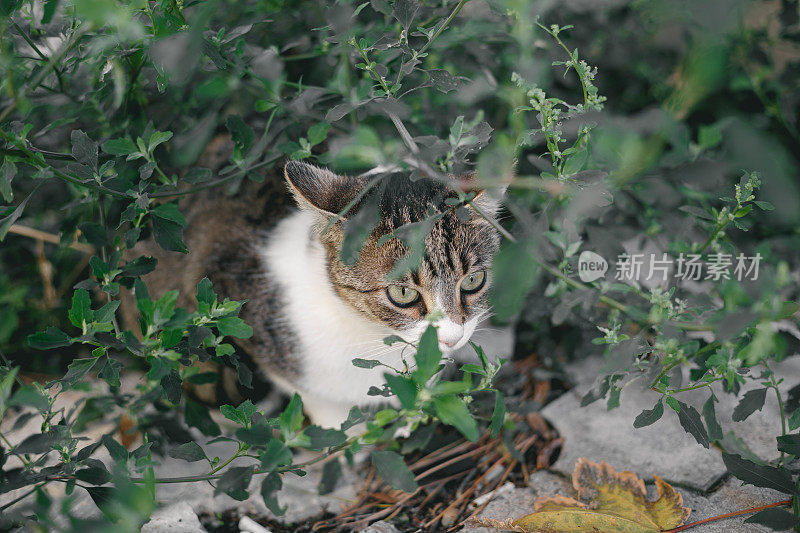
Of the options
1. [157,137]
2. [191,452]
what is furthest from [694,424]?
[157,137]

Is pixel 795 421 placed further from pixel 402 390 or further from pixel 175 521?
pixel 175 521

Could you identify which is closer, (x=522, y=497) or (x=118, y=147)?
(x=118, y=147)

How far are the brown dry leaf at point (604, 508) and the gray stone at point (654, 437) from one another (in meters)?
0.09

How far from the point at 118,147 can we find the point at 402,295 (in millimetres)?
806

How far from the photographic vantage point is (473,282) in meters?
1.59

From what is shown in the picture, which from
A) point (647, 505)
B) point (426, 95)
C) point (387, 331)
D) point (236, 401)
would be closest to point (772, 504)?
point (647, 505)

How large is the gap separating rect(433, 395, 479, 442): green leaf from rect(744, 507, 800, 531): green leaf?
0.68m

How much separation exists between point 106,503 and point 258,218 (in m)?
1.02

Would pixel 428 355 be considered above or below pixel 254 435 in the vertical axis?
above

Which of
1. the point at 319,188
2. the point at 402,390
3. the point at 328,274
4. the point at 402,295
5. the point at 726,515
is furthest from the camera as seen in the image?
the point at 328,274

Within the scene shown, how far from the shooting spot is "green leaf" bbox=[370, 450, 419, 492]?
1.01 metres

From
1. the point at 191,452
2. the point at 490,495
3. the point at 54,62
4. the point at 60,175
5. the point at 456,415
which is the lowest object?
the point at 490,495

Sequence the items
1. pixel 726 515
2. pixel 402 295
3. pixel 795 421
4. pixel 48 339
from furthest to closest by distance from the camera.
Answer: pixel 402 295
pixel 726 515
pixel 795 421
pixel 48 339

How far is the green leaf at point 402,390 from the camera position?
3.18 ft
